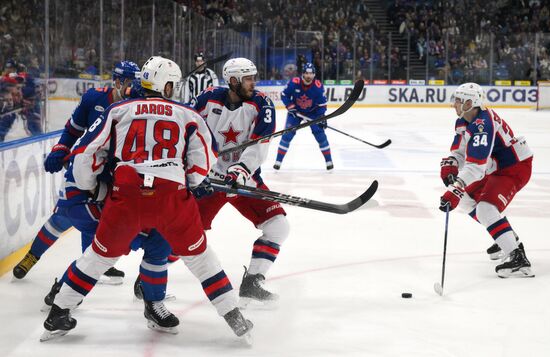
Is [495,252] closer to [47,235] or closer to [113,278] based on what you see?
[113,278]

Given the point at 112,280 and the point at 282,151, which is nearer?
the point at 112,280

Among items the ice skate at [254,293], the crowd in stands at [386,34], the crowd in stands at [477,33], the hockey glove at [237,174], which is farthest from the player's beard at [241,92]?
the crowd in stands at [477,33]

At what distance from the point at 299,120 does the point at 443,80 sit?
36.9 ft

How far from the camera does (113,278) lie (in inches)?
156

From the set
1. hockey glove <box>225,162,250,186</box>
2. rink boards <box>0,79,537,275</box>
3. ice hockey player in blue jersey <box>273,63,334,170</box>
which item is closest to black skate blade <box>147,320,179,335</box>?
hockey glove <box>225,162,250,186</box>

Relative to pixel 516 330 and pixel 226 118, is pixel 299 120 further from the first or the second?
pixel 516 330

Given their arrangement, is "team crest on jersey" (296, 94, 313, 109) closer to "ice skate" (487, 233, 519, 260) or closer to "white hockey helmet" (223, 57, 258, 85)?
"ice skate" (487, 233, 519, 260)

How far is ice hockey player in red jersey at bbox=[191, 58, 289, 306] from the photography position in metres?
3.62

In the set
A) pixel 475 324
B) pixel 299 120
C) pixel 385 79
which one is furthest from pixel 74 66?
pixel 385 79

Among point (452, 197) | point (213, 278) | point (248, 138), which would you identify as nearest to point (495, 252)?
point (452, 197)

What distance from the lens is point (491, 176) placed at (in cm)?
439

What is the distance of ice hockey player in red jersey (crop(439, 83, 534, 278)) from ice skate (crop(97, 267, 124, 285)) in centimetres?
167

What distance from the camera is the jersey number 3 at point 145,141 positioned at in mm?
2803

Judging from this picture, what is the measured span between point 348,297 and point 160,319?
3.39ft
